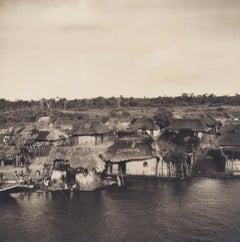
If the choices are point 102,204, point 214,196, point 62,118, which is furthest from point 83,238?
point 62,118

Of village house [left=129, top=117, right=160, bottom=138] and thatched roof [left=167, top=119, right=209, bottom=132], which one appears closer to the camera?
thatched roof [left=167, top=119, right=209, bottom=132]

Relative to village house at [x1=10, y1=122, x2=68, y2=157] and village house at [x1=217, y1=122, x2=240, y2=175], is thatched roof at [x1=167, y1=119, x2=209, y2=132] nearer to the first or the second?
village house at [x1=217, y1=122, x2=240, y2=175]

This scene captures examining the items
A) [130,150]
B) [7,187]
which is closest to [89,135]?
[130,150]

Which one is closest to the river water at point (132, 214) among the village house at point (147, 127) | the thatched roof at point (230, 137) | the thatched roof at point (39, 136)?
the thatched roof at point (230, 137)

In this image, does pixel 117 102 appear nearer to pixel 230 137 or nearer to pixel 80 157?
pixel 230 137

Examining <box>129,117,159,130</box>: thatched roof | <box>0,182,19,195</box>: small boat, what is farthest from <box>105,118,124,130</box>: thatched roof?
<box>0,182,19,195</box>: small boat

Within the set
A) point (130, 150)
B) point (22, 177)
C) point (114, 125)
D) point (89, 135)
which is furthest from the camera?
point (114, 125)

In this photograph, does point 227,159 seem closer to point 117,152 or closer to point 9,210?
point 117,152
